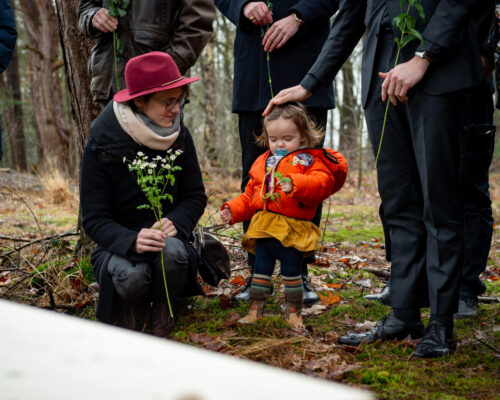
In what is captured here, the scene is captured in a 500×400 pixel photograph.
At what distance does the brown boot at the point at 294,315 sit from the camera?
3.01 metres

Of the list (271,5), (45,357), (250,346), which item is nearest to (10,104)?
(271,5)

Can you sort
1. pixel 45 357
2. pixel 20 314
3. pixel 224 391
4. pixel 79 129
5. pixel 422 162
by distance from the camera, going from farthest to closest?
pixel 79 129 → pixel 422 162 → pixel 20 314 → pixel 45 357 → pixel 224 391

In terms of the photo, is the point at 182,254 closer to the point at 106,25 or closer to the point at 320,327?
the point at 320,327

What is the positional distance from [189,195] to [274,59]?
1.17 m

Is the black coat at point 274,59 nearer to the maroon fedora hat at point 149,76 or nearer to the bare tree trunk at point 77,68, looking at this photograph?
the maroon fedora hat at point 149,76

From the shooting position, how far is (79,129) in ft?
13.4

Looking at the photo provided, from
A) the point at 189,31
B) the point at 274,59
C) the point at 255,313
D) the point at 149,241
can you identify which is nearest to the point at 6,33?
the point at 189,31

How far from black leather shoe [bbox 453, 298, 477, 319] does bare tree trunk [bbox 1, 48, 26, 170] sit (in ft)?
58.3

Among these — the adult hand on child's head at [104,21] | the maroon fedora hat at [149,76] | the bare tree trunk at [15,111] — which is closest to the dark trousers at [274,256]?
the maroon fedora hat at [149,76]

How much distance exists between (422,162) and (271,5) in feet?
5.61

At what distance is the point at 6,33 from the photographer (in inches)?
150

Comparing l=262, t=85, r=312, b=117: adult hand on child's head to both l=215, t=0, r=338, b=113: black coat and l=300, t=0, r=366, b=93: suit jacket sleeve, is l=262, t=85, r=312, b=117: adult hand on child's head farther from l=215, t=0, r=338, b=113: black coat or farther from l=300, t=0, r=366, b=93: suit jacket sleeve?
l=215, t=0, r=338, b=113: black coat

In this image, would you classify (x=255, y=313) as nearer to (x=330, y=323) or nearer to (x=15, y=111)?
(x=330, y=323)

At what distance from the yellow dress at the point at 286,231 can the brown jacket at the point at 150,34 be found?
4.28ft
